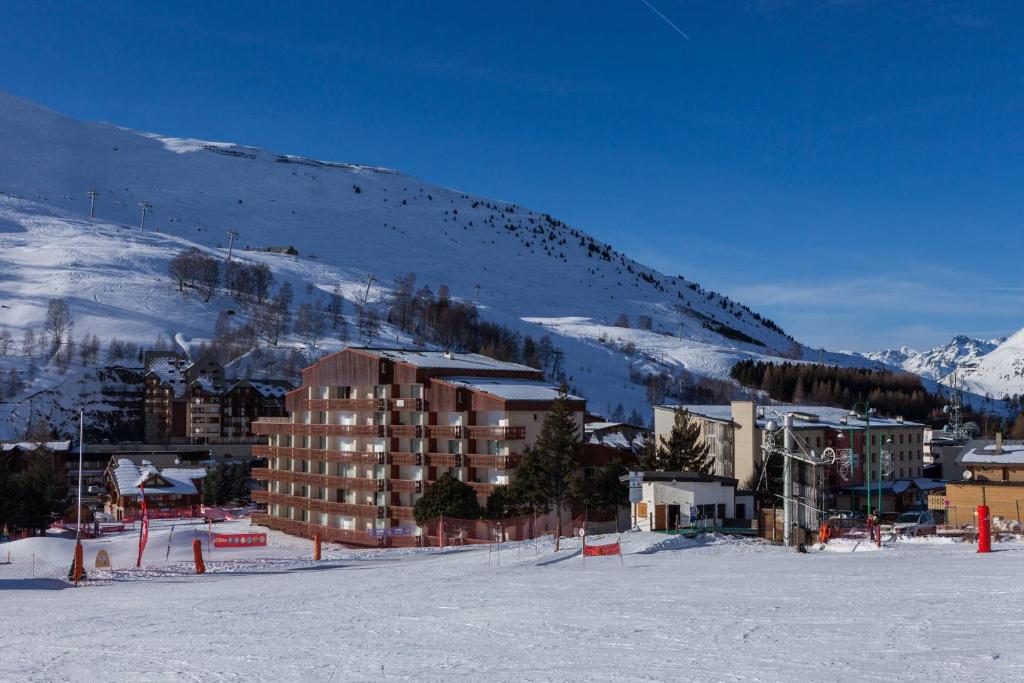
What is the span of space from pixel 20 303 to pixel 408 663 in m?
168

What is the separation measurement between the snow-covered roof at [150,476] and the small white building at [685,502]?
55.0 metres

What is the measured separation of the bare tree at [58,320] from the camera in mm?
149250

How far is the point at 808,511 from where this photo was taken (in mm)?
→ 39219

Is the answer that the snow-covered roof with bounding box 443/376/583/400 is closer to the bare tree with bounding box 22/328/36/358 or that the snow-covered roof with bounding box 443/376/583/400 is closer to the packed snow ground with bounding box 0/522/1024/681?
the packed snow ground with bounding box 0/522/1024/681

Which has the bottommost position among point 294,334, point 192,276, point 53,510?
point 53,510

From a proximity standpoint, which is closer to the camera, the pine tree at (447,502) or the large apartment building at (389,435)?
the pine tree at (447,502)

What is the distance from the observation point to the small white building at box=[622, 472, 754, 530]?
4288cm

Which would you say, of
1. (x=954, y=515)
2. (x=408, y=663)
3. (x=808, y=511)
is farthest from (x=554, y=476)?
(x=408, y=663)

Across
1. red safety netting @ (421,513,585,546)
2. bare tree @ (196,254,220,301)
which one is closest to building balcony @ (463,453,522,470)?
red safety netting @ (421,513,585,546)

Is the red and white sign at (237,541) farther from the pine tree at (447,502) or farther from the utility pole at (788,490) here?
the utility pole at (788,490)

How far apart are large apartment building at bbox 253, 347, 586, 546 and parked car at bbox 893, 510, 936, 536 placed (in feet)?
61.4

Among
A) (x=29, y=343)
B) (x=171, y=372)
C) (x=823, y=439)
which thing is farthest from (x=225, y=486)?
(x=29, y=343)

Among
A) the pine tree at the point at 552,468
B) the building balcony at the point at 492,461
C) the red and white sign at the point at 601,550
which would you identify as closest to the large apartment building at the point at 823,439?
the pine tree at the point at 552,468

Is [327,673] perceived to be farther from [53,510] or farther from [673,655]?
[53,510]
